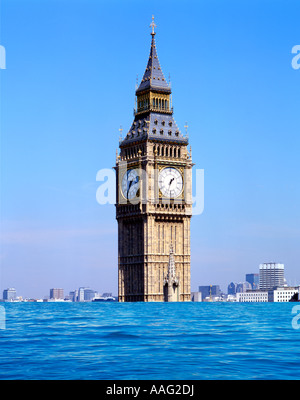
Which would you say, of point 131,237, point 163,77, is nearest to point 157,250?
point 131,237

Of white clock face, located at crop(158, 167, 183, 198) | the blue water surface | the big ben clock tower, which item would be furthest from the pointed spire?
the blue water surface

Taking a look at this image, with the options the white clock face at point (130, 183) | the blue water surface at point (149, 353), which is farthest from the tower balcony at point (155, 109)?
the blue water surface at point (149, 353)

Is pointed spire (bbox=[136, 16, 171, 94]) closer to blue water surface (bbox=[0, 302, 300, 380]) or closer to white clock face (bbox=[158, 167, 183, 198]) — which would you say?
white clock face (bbox=[158, 167, 183, 198])

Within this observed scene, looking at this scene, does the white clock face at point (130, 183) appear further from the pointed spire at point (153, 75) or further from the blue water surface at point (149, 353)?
the blue water surface at point (149, 353)

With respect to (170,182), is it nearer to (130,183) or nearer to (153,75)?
(130,183)

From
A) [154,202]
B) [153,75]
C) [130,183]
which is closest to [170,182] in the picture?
[154,202]
